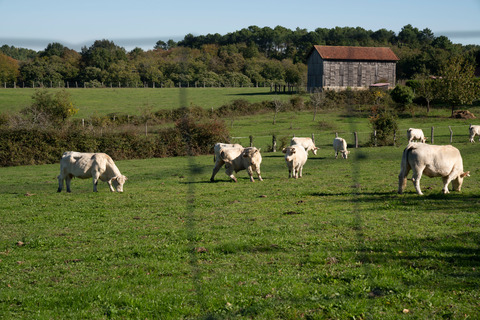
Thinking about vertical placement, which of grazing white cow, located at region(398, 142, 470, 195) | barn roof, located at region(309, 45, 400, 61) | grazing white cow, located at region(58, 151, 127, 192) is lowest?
grazing white cow, located at region(58, 151, 127, 192)

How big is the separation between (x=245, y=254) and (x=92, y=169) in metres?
12.0

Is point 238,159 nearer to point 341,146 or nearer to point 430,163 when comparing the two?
point 430,163

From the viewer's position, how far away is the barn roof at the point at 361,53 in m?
81.0

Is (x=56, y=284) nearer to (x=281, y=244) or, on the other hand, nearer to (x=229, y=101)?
(x=281, y=244)

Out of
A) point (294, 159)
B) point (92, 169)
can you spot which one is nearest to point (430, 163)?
point (294, 159)

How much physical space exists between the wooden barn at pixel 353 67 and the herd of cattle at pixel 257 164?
61.1m

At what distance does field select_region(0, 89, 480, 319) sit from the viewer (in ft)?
23.2

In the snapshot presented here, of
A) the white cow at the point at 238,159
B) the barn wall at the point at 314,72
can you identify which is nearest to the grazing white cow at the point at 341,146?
the white cow at the point at 238,159

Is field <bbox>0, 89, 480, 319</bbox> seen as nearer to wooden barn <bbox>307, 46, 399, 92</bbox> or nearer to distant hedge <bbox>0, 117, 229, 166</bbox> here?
distant hedge <bbox>0, 117, 229, 166</bbox>

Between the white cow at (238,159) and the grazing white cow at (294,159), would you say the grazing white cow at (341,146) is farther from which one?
the white cow at (238,159)

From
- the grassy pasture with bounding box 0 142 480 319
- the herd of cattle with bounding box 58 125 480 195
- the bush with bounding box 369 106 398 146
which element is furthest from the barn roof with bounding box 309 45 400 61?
the grassy pasture with bounding box 0 142 480 319

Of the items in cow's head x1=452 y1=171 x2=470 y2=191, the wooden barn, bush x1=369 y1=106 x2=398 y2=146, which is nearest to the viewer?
cow's head x1=452 y1=171 x2=470 y2=191

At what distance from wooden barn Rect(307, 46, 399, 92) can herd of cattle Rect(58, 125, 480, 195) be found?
61093 millimetres

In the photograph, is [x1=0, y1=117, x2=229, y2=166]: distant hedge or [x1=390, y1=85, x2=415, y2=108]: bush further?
[x1=390, y1=85, x2=415, y2=108]: bush
